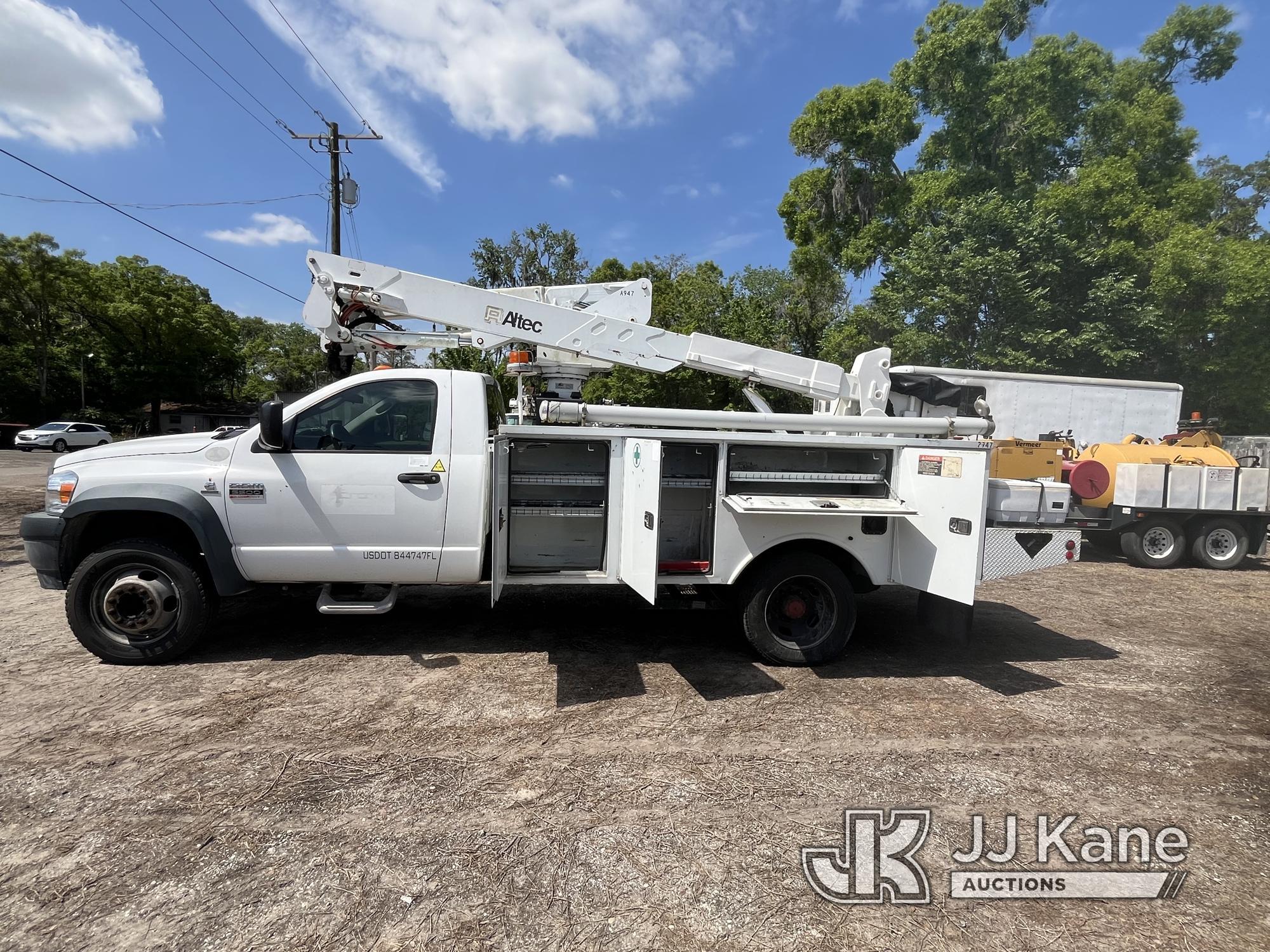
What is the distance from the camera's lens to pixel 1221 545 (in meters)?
9.59

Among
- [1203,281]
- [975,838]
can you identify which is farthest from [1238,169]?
[975,838]

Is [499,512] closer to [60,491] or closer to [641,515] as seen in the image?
[641,515]

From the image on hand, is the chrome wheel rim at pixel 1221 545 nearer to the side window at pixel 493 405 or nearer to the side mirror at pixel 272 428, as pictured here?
the side window at pixel 493 405

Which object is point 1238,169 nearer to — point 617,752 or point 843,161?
point 843,161

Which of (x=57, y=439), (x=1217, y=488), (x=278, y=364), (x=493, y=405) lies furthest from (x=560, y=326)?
Answer: (x=278, y=364)

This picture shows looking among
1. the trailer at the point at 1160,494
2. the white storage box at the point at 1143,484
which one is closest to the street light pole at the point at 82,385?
the trailer at the point at 1160,494

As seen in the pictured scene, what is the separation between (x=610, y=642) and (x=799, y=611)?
1537 millimetres

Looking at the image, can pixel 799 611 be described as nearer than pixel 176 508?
No

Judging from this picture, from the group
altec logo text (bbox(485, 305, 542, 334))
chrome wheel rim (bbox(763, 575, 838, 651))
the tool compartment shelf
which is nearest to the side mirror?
the tool compartment shelf

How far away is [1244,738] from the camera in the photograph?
3.95 m

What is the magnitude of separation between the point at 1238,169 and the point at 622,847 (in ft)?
181

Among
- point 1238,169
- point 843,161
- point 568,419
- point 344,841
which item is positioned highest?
point 1238,169

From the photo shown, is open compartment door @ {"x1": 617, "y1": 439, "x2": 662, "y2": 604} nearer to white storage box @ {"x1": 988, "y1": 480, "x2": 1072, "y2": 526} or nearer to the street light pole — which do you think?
white storage box @ {"x1": 988, "y1": 480, "x2": 1072, "y2": 526}

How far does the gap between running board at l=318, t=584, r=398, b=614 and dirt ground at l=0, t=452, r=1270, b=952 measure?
45 centimetres
